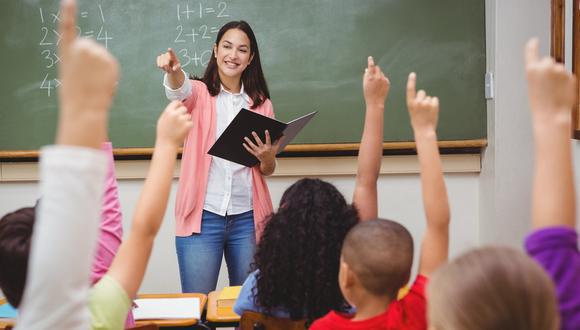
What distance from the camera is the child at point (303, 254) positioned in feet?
6.04

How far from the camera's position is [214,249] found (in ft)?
9.69

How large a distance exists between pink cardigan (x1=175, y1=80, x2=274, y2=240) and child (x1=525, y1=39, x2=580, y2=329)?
1.90 metres

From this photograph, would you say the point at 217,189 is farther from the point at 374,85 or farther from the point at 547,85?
the point at 547,85

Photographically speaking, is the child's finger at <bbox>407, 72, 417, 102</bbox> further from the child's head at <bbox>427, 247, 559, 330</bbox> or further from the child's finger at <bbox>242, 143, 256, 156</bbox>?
the child's finger at <bbox>242, 143, 256, 156</bbox>

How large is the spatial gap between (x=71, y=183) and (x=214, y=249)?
7.20 feet

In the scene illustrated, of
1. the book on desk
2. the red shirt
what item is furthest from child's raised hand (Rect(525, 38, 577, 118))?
the book on desk

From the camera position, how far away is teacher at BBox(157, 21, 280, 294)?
2955 mm

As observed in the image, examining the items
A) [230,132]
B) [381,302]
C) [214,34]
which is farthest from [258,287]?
[214,34]

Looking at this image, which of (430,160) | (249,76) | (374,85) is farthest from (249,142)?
(430,160)

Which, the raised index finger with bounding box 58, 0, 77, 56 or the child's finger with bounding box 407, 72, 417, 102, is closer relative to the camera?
the raised index finger with bounding box 58, 0, 77, 56

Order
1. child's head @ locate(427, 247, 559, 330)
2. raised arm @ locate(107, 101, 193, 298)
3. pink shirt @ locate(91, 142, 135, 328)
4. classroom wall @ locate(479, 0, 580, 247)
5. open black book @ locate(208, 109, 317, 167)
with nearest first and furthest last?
1. child's head @ locate(427, 247, 559, 330)
2. raised arm @ locate(107, 101, 193, 298)
3. pink shirt @ locate(91, 142, 135, 328)
4. open black book @ locate(208, 109, 317, 167)
5. classroom wall @ locate(479, 0, 580, 247)

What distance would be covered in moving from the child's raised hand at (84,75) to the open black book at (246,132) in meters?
1.79

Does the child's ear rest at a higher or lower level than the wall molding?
higher

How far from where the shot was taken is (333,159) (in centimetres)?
365
